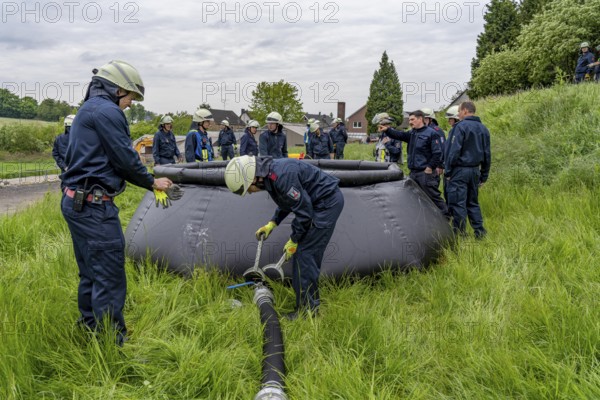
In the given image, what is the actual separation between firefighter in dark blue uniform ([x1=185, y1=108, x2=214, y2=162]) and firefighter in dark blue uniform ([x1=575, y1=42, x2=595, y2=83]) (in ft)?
32.7

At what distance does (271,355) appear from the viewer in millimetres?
2551

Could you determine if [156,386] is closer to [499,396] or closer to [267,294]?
[267,294]

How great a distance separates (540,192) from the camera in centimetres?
630

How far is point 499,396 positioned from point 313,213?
1.86m

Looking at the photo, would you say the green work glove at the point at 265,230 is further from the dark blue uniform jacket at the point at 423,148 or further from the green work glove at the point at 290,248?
the dark blue uniform jacket at the point at 423,148

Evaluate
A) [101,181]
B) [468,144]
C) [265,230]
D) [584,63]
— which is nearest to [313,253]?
[265,230]

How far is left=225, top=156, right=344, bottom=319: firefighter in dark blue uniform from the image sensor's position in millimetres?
3217

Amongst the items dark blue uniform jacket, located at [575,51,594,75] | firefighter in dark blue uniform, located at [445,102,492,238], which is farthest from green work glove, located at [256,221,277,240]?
dark blue uniform jacket, located at [575,51,594,75]

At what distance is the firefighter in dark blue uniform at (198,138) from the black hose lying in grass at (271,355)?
625 centimetres

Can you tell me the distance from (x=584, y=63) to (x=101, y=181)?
529 inches

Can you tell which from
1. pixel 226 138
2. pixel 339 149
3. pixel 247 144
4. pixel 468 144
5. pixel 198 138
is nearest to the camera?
pixel 468 144

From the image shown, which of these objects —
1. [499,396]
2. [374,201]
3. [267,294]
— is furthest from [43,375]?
[374,201]

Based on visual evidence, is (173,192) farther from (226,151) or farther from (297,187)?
(226,151)

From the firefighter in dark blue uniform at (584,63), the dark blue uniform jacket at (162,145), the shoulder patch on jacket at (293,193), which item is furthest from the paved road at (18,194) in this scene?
the firefighter in dark blue uniform at (584,63)
